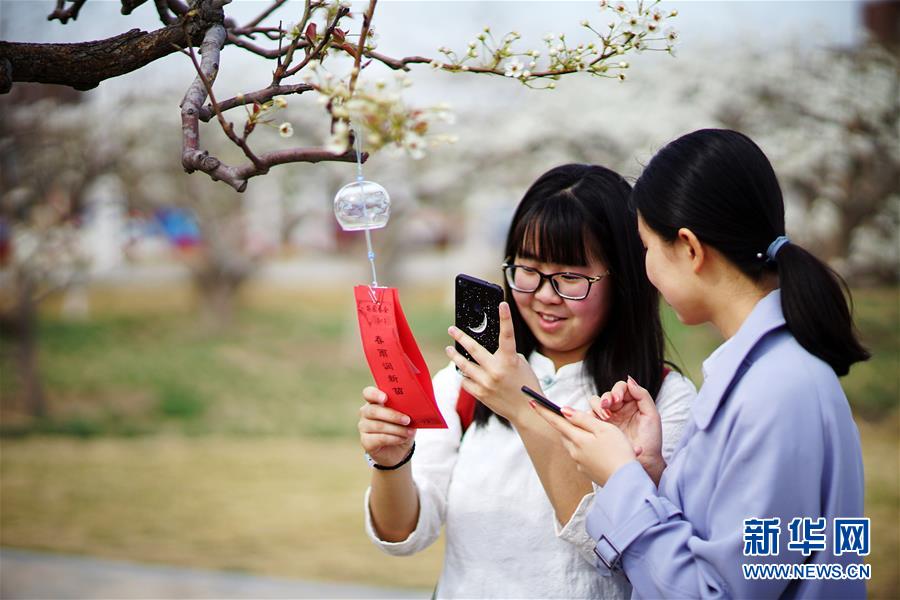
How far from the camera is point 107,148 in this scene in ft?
29.3

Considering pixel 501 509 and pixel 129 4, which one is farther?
pixel 501 509

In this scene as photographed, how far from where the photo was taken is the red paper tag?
1.53m

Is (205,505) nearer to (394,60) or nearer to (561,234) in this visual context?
(561,234)

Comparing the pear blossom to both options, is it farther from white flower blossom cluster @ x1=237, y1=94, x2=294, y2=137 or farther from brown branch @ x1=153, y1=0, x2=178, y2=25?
brown branch @ x1=153, y1=0, x2=178, y2=25

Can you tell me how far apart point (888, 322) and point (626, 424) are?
8.68 meters

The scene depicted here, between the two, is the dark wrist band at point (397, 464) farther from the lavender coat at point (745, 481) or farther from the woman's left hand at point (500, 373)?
the lavender coat at point (745, 481)

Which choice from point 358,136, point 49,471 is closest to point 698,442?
point 358,136

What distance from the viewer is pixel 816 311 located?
1336 millimetres

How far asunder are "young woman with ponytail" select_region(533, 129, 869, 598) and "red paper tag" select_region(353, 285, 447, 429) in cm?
26

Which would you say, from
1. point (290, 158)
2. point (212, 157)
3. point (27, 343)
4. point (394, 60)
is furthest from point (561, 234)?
point (27, 343)

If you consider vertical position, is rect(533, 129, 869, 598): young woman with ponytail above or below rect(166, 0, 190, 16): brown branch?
below

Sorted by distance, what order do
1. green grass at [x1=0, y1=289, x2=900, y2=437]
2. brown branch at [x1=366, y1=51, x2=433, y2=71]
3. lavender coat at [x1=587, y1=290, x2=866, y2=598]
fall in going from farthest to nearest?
1. green grass at [x1=0, y1=289, x2=900, y2=437]
2. brown branch at [x1=366, y1=51, x2=433, y2=71]
3. lavender coat at [x1=587, y1=290, x2=866, y2=598]

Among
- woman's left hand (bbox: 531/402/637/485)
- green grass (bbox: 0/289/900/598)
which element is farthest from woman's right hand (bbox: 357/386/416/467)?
green grass (bbox: 0/289/900/598)

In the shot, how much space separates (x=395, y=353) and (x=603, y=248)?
54 centimetres
